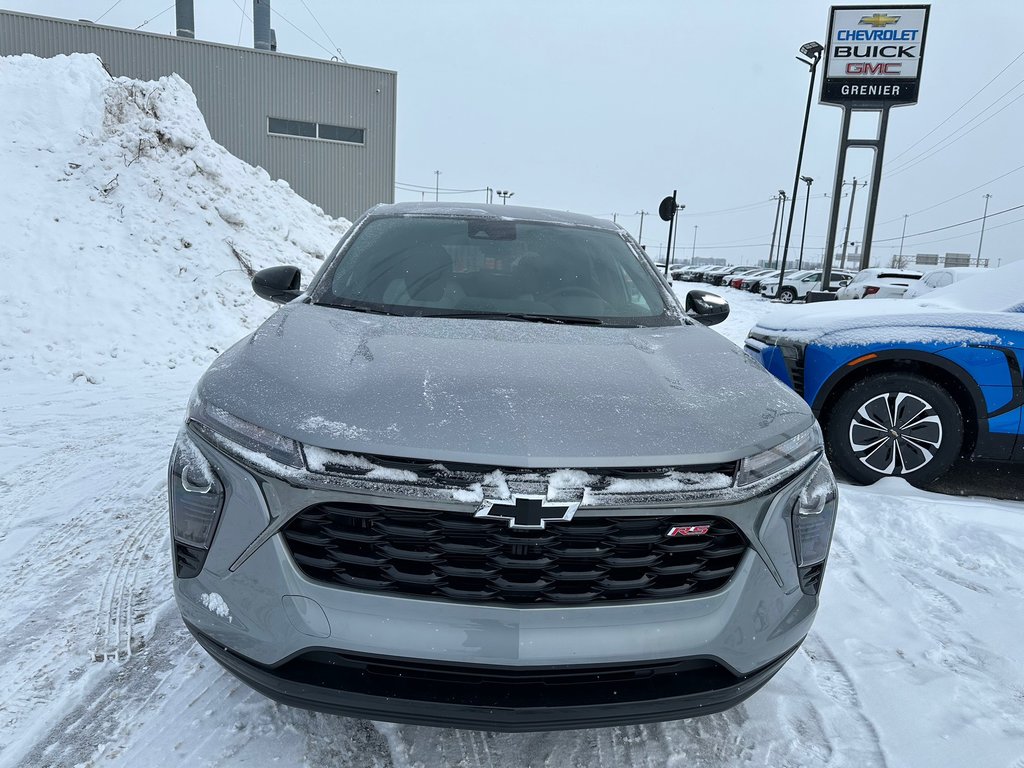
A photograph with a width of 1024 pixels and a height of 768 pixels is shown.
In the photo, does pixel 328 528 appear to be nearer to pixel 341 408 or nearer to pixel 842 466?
pixel 341 408

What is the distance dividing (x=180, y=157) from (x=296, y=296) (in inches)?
366

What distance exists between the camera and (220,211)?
10547 mm

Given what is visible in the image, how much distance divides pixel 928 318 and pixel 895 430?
756 millimetres

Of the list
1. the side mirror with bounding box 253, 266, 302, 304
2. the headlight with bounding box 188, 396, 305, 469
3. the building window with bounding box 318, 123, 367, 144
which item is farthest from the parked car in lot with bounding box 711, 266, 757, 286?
the headlight with bounding box 188, 396, 305, 469

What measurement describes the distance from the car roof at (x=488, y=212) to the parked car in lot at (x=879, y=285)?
16.2 metres

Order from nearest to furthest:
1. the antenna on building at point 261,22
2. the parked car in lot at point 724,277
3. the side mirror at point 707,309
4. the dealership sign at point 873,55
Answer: the side mirror at point 707,309, the dealership sign at point 873,55, the antenna on building at point 261,22, the parked car in lot at point 724,277

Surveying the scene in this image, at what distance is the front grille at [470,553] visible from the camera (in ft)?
5.11

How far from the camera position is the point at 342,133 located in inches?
848

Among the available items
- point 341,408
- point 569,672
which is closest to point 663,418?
point 569,672

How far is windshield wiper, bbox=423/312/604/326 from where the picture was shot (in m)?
2.62

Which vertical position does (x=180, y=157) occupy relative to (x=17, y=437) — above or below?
above

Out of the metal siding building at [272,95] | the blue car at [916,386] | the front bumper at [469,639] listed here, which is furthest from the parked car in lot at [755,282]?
the front bumper at [469,639]

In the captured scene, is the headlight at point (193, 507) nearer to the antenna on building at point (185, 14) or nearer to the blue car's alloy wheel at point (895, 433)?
the blue car's alloy wheel at point (895, 433)

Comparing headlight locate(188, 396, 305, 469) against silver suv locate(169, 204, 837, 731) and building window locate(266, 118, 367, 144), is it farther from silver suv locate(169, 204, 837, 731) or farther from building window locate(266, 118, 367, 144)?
building window locate(266, 118, 367, 144)
